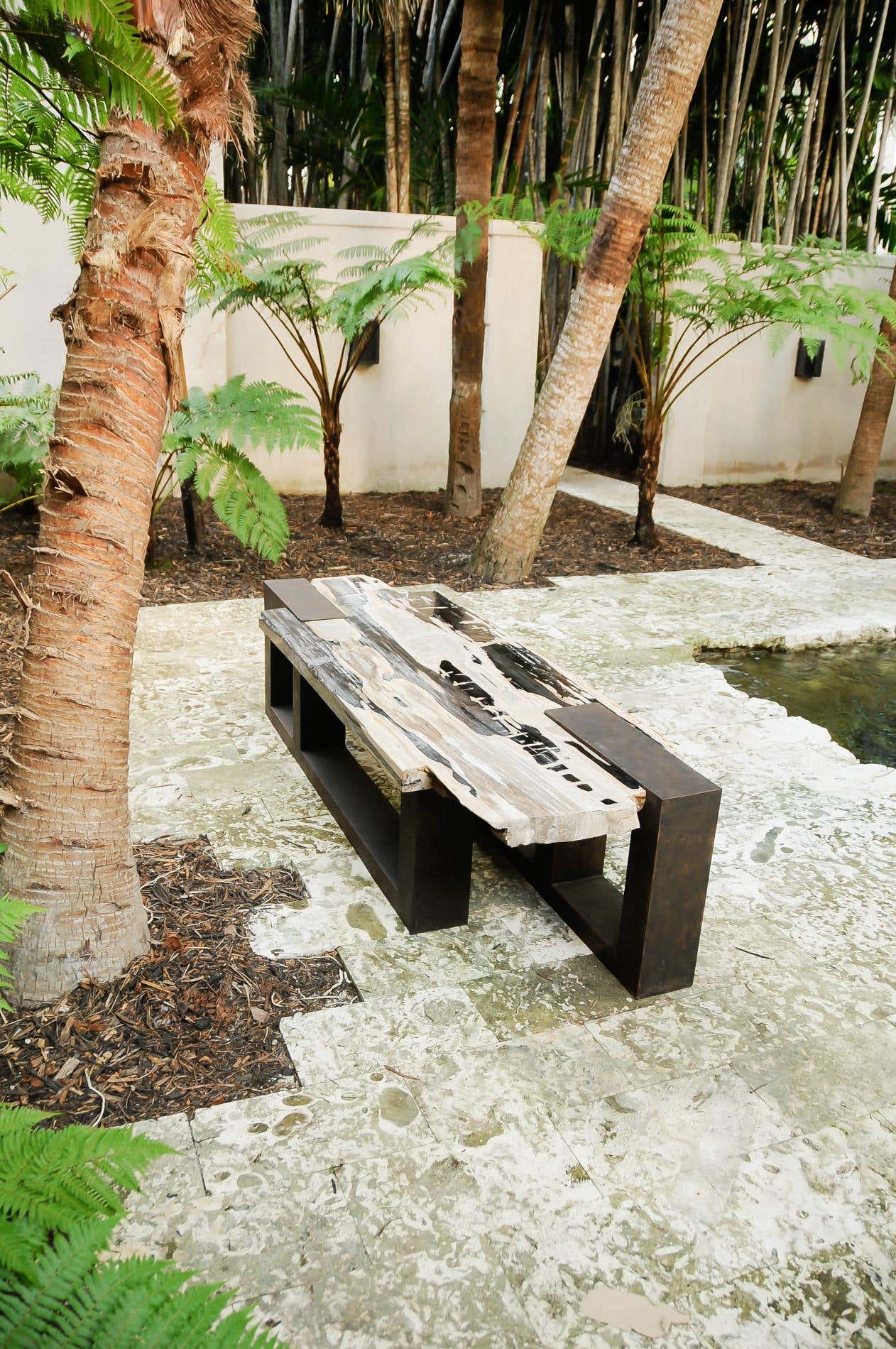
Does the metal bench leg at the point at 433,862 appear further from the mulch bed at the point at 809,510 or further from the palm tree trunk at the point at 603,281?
the mulch bed at the point at 809,510

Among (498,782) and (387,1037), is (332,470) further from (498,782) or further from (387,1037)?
(387,1037)

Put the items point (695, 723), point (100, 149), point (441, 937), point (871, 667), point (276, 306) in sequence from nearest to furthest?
point (100, 149) → point (441, 937) → point (695, 723) → point (871, 667) → point (276, 306)

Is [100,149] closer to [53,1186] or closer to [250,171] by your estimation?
[53,1186]

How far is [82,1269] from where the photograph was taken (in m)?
1.19

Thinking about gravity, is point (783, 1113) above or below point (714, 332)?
below

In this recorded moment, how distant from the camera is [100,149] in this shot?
1.90 meters

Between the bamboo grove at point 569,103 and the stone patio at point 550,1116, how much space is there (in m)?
6.85

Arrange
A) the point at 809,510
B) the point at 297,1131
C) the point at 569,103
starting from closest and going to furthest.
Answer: the point at 297,1131
the point at 809,510
the point at 569,103

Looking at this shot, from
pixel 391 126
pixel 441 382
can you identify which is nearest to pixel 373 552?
pixel 441 382

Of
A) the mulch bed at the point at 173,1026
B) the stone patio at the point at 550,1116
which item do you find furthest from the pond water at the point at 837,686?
the mulch bed at the point at 173,1026

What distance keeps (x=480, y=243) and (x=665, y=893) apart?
16.4 ft

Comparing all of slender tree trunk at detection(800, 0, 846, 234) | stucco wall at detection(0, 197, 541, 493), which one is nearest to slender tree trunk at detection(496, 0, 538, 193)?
stucco wall at detection(0, 197, 541, 493)

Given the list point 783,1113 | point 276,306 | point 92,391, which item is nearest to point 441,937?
point 783,1113

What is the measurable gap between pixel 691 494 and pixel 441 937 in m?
7.21
